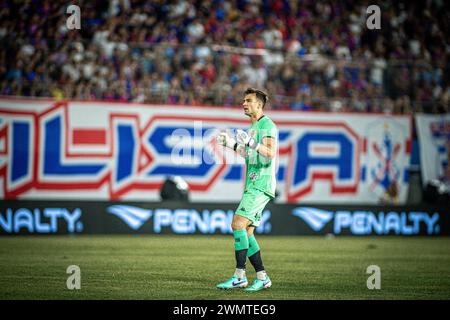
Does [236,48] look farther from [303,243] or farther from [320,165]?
[303,243]

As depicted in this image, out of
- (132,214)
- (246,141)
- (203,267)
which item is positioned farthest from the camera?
(132,214)

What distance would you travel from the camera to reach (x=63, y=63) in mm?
23125

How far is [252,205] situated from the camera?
37.5ft

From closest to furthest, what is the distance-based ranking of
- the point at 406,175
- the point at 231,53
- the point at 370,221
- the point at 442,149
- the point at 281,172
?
the point at 370,221
the point at 231,53
the point at 281,172
the point at 406,175
the point at 442,149

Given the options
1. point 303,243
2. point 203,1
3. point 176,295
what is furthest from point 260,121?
point 203,1

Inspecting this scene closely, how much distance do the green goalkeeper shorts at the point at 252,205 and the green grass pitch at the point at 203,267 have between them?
3.30 ft

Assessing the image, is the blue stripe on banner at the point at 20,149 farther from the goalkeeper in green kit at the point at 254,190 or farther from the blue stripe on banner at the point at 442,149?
the goalkeeper in green kit at the point at 254,190

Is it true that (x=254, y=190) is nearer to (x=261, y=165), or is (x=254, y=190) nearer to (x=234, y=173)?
(x=261, y=165)

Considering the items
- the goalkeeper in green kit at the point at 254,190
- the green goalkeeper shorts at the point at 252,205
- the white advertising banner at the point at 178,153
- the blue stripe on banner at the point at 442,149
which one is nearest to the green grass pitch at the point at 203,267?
the goalkeeper in green kit at the point at 254,190

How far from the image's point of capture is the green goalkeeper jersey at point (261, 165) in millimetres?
11438

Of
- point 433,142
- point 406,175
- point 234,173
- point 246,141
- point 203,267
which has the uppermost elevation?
point 433,142

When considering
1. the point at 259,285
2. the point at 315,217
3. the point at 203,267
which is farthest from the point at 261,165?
the point at 315,217

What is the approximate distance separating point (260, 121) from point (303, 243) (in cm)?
1019

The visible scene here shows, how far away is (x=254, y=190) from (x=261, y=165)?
35cm
